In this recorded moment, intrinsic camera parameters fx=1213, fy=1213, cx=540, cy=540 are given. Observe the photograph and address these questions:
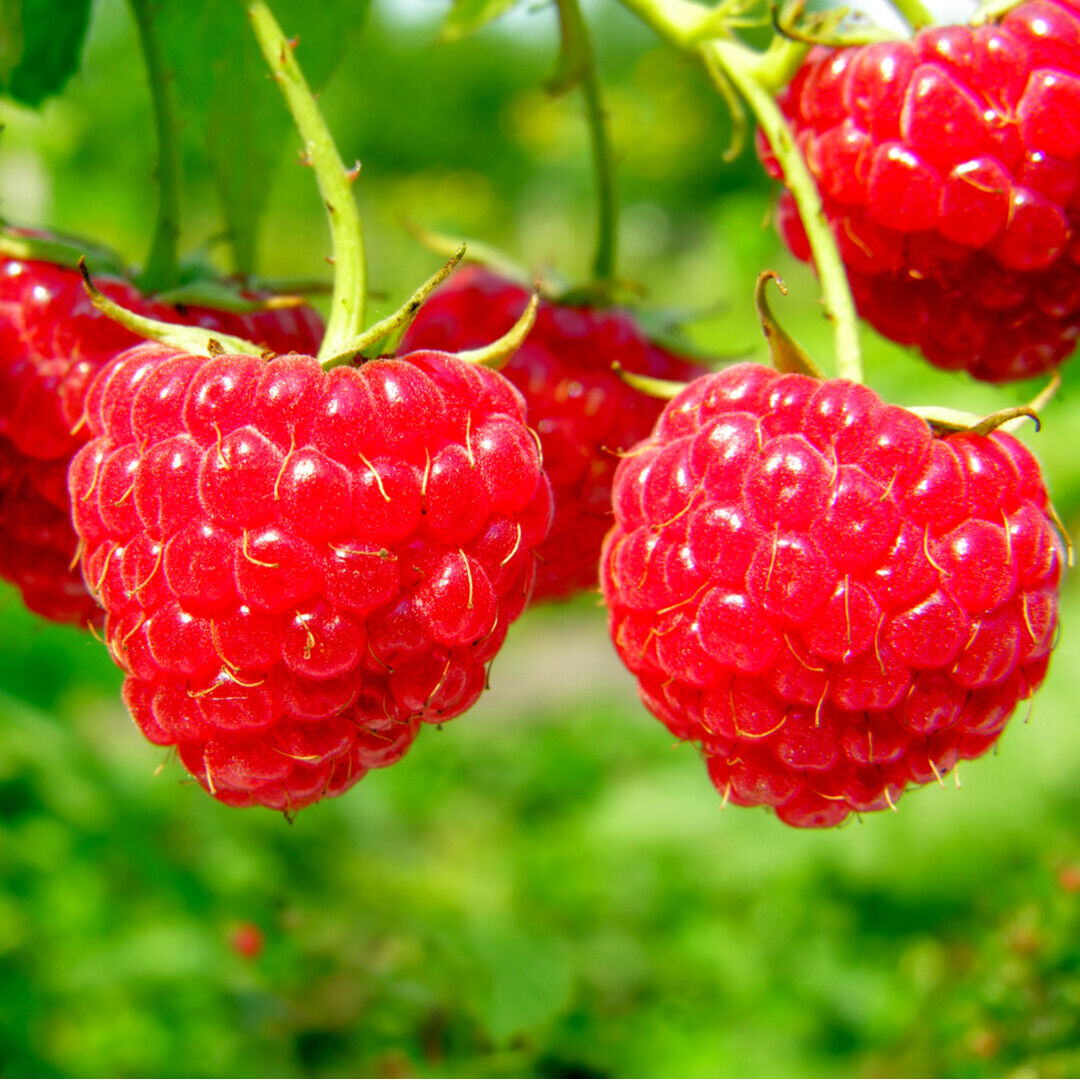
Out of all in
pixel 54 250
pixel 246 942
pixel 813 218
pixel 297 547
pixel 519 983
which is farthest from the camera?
pixel 246 942

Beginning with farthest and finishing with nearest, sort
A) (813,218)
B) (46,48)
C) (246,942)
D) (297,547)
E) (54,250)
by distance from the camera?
(246,942)
(46,48)
(54,250)
(813,218)
(297,547)

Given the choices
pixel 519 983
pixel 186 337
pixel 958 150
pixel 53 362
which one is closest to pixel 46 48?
pixel 53 362

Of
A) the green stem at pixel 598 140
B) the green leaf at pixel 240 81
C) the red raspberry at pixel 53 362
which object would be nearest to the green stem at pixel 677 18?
the green stem at pixel 598 140

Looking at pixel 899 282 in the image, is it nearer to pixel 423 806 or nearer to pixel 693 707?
pixel 693 707

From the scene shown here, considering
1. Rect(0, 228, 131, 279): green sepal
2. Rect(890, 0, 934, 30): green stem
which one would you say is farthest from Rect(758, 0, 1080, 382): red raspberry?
Rect(0, 228, 131, 279): green sepal

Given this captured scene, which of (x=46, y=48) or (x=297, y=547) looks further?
(x=46, y=48)

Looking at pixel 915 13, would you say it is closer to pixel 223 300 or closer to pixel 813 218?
pixel 813 218

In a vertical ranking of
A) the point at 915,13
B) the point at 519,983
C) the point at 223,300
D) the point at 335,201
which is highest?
the point at 915,13

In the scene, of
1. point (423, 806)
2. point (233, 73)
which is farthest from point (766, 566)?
point (423, 806)
